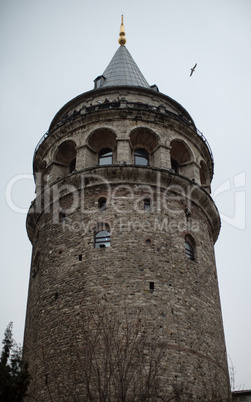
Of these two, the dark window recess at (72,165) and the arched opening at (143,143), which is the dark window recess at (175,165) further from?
the dark window recess at (72,165)

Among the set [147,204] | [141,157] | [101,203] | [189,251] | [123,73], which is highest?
[123,73]

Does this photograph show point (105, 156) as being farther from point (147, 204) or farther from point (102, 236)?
point (102, 236)

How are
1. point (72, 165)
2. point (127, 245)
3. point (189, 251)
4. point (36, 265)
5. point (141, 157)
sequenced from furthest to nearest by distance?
point (72, 165)
point (141, 157)
point (36, 265)
point (189, 251)
point (127, 245)

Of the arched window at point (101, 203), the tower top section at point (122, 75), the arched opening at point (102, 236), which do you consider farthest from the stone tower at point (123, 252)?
the tower top section at point (122, 75)

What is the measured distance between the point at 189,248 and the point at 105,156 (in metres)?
6.33

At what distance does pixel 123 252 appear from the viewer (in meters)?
21.5

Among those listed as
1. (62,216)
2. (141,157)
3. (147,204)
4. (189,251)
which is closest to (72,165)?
(141,157)

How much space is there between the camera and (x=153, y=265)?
70.0 ft

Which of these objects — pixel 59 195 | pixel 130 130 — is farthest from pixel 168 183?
pixel 59 195

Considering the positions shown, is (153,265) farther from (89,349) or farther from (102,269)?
(89,349)

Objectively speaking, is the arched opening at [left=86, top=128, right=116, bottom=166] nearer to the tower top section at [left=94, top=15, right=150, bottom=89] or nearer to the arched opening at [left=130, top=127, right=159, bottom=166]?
the arched opening at [left=130, top=127, right=159, bottom=166]

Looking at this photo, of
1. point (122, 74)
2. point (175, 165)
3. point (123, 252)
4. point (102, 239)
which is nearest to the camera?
point (123, 252)

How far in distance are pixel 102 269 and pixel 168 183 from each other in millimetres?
5600

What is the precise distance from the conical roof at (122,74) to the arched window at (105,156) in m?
4.90
